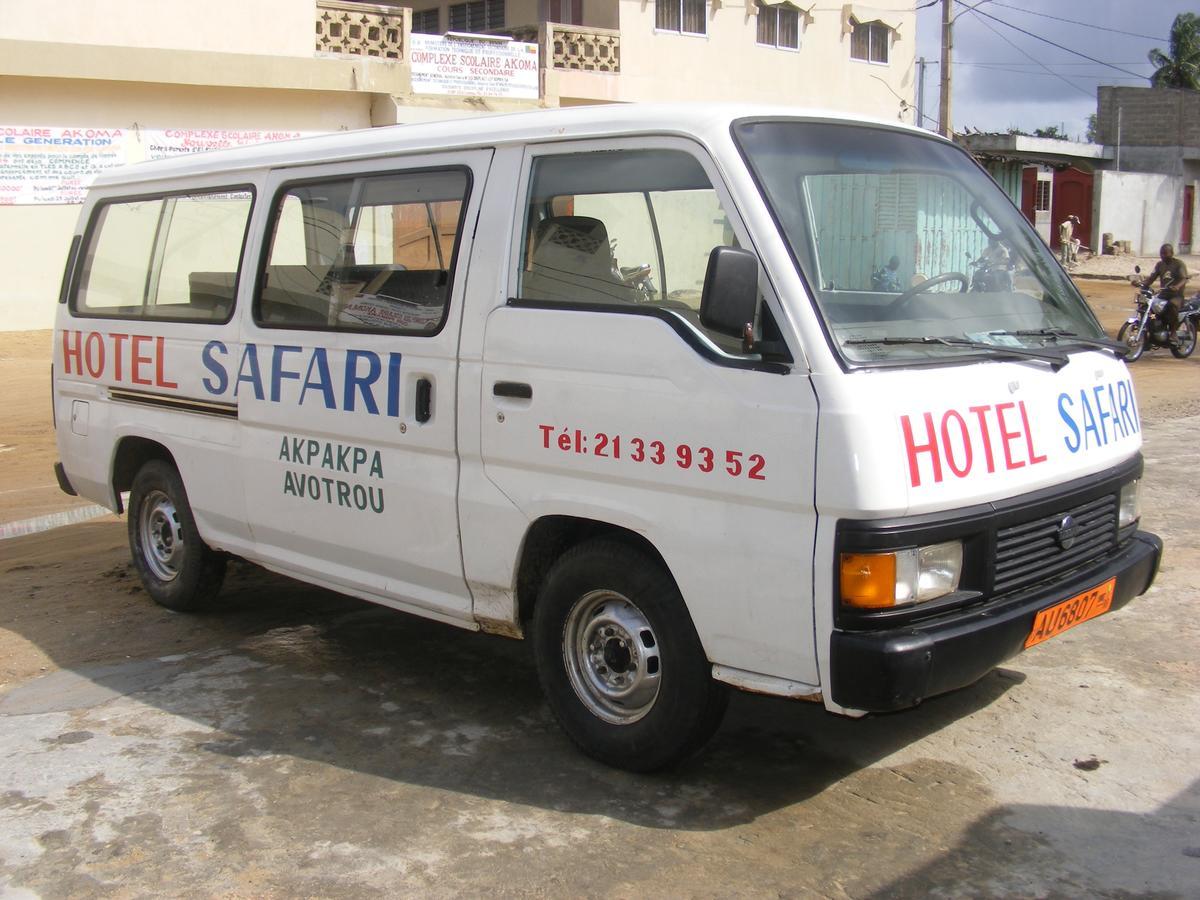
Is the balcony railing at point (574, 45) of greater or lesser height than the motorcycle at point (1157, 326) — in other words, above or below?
above

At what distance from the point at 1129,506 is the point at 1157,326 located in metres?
13.7

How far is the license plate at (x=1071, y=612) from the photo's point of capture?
3.77 metres

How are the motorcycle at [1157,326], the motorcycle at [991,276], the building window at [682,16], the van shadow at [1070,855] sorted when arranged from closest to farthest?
the van shadow at [1070,855]
the motorcycle at [991,276]
the motorcycle at [1157,326]
the building window at [682,16]

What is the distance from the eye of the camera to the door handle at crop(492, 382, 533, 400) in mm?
4141

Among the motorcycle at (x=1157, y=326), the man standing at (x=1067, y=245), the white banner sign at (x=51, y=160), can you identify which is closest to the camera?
the motorcycle at (x=1157, y=326)

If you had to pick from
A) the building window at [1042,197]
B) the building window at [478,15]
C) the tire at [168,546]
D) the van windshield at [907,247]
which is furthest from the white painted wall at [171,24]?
the building window at [1042,197]

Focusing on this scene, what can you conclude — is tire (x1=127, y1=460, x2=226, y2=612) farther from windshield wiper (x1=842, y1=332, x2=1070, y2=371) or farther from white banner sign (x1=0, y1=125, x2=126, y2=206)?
white banner sign (x1=0, y1=125, x2=126, y2=206)

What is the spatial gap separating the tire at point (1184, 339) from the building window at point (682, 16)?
1253 centimetres

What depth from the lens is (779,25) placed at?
2770 centimetres

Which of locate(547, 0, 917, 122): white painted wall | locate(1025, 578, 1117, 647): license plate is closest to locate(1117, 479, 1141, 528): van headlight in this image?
locate(1025, 578, 1117, 647): license plate

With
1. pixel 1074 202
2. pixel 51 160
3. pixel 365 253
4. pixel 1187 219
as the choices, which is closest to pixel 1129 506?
pixel 365 253

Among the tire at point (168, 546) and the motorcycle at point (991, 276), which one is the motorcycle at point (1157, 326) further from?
the tire at point (168, 546)

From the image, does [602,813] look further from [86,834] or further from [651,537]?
[86,834]

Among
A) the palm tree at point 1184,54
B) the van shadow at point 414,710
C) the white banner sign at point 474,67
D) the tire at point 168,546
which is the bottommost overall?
the van shadow at point 414,710
